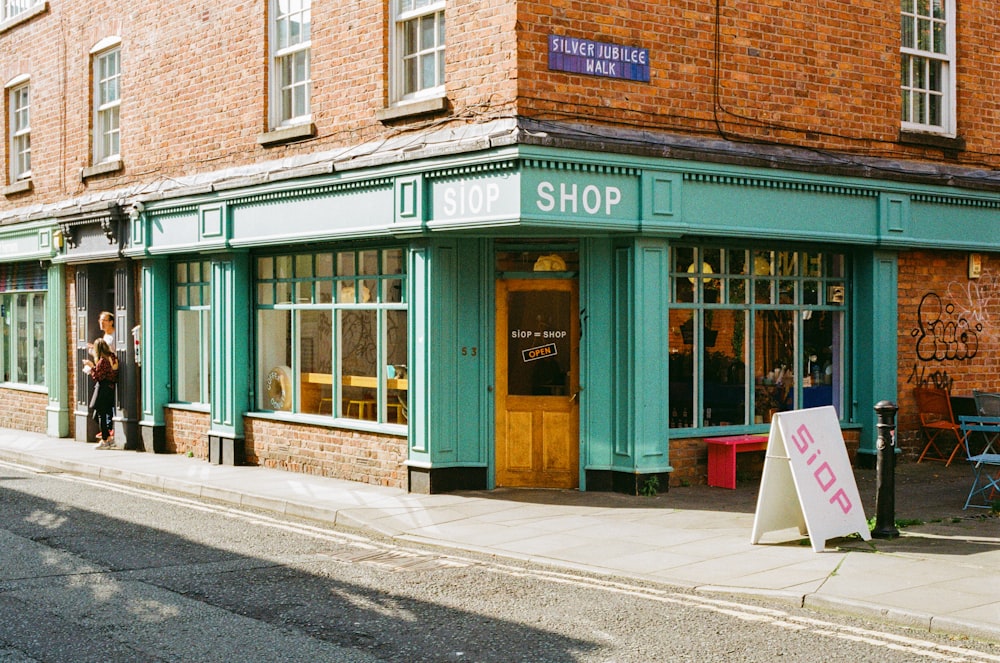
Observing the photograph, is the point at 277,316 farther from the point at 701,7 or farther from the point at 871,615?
the point at 871,615

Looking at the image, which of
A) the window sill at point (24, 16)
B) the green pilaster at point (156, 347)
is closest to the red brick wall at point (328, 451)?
the green pilaster at point (156, 347)

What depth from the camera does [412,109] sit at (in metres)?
12.2

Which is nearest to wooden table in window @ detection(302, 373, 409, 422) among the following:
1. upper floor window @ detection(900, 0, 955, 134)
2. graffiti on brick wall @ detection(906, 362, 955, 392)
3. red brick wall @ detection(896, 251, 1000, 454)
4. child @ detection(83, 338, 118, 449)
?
child @ detection(83, 338, 118, 449)

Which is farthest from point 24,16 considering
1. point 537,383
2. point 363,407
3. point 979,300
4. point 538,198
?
point 979,300

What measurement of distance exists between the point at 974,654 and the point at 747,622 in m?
1.32

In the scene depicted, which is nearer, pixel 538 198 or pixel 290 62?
pixel 538 198

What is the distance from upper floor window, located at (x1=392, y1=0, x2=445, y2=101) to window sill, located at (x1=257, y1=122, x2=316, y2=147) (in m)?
1.47

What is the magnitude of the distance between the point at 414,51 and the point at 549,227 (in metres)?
2.92

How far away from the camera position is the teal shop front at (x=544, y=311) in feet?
38.9

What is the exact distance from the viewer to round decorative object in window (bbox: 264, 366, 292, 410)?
48.5ft

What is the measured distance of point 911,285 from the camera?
47.4 feet

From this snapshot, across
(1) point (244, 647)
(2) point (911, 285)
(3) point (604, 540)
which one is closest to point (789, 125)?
(2) point (911, 285)

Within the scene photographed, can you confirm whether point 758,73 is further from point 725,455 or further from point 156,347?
point 156,347

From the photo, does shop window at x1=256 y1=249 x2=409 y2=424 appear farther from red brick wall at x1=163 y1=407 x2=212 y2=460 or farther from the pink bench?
the pink bench
